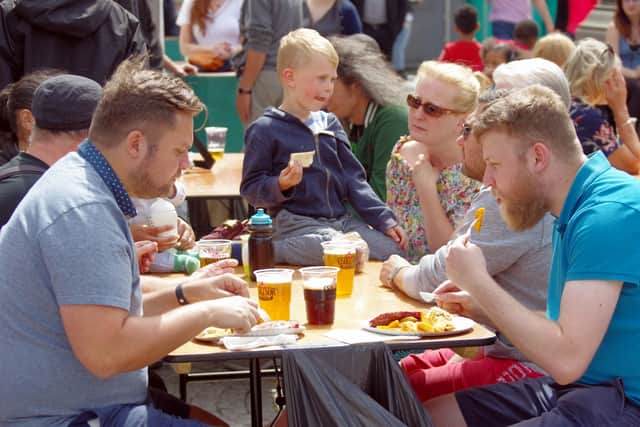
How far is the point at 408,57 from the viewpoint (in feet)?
56.7

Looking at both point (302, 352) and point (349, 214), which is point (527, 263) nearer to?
point (302, 352)

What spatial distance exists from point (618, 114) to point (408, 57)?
37.2ft

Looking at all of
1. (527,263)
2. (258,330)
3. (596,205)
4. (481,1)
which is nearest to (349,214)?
(527,263)

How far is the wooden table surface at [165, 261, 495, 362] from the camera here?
106 inches

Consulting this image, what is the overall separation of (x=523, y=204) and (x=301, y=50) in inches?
78.0

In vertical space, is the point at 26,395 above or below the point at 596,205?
below

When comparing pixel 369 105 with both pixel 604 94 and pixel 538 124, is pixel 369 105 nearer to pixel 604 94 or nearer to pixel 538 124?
pixel 604 94

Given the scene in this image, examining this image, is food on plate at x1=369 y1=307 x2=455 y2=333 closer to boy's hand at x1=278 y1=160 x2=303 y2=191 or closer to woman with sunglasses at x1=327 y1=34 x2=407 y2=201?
boy's hand at x1=278 y1=160 x2=303 y2=191

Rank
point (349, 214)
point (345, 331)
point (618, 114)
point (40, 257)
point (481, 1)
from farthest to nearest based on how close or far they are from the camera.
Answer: point (481, 1) → point (618, 114) → point (349, 214) → point (345, 331) → point (40, 257)

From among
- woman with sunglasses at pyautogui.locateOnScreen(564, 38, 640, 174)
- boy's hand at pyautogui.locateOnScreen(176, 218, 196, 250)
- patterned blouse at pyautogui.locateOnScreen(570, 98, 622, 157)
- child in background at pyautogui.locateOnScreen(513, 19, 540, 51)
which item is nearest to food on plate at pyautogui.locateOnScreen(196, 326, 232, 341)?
boy's hand at pyautogui.locateOnScreen(176, 218, 196, 250)

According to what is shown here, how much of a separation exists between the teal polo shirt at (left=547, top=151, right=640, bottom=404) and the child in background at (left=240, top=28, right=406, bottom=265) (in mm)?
1484

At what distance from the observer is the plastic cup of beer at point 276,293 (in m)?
2.98

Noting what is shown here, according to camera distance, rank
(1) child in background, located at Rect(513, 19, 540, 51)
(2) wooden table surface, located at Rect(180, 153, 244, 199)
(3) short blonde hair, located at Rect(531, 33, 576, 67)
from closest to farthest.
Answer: (2) wooden table surface, located at Rect(180, 153, 244, 199) < (3) short blonde hair, located at Rect(531, 33, 576, 67) < (1) child in background, located at Rect(513, 19, 540, 51)

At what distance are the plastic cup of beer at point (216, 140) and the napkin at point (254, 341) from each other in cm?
339
